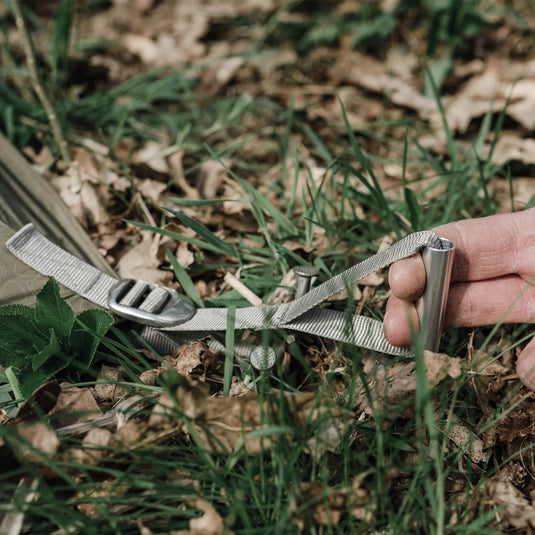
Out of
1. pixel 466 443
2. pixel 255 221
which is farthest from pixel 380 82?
pixel 466 443

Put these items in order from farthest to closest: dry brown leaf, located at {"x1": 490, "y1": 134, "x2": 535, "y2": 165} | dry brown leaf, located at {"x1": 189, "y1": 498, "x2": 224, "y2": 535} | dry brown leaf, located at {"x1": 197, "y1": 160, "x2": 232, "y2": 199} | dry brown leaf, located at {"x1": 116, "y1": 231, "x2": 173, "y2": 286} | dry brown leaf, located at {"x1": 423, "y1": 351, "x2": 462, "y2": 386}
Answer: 1. dry brown leaf, located at {"x1": 490, "y1": 134, "x2": 535, "y2": 165}
2. dry brown leaf, located at {"x1": 197, "y1": 160, "x2": 232, "y2": 199}
3. dry brown leaf, located at {"x1": 116, "y1": 231, "x2": 173, "y2": 286}
4. dry brown leaf, located at {"x1": 423, "y1": 351, "x2": 462, "y2": 386}
5. dry brown leaf, located at {"x1": 189, "y1": 498, "x2": 224, "y2": 535}

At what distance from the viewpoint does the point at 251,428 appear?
1435mm

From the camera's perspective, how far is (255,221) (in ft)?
7.84

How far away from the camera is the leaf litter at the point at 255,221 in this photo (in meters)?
1.37

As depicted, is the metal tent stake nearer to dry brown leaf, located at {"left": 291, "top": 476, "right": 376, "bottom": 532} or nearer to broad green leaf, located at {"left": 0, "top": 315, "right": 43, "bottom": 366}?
dry brown leaf, located at {"left": 291, "top": 476, "right": 376, "bottom": 532}

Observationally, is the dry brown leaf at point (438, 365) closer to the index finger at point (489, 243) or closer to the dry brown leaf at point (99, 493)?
the index finger at point (489, 243)

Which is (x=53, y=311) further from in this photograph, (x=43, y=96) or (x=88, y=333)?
(x=43, y=96)

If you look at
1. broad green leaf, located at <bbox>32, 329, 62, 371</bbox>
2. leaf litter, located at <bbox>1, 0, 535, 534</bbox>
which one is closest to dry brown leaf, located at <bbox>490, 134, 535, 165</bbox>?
leaf litter, located at <bbox>1, 0, 535, 534</bbox>

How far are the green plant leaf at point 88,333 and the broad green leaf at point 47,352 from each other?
9 centimetres

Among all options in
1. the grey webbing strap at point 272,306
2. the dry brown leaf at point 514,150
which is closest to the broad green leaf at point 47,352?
the grey webbing strap at point 272,306

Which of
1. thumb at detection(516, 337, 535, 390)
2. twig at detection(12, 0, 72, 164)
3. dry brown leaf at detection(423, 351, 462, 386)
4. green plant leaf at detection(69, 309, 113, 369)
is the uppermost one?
twig at detection(12, 0, 72, 164)

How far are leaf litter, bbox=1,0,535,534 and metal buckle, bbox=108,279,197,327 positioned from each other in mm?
134

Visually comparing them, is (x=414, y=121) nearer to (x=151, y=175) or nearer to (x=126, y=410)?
(x=151, y=175)

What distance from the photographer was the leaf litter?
1.37 m
